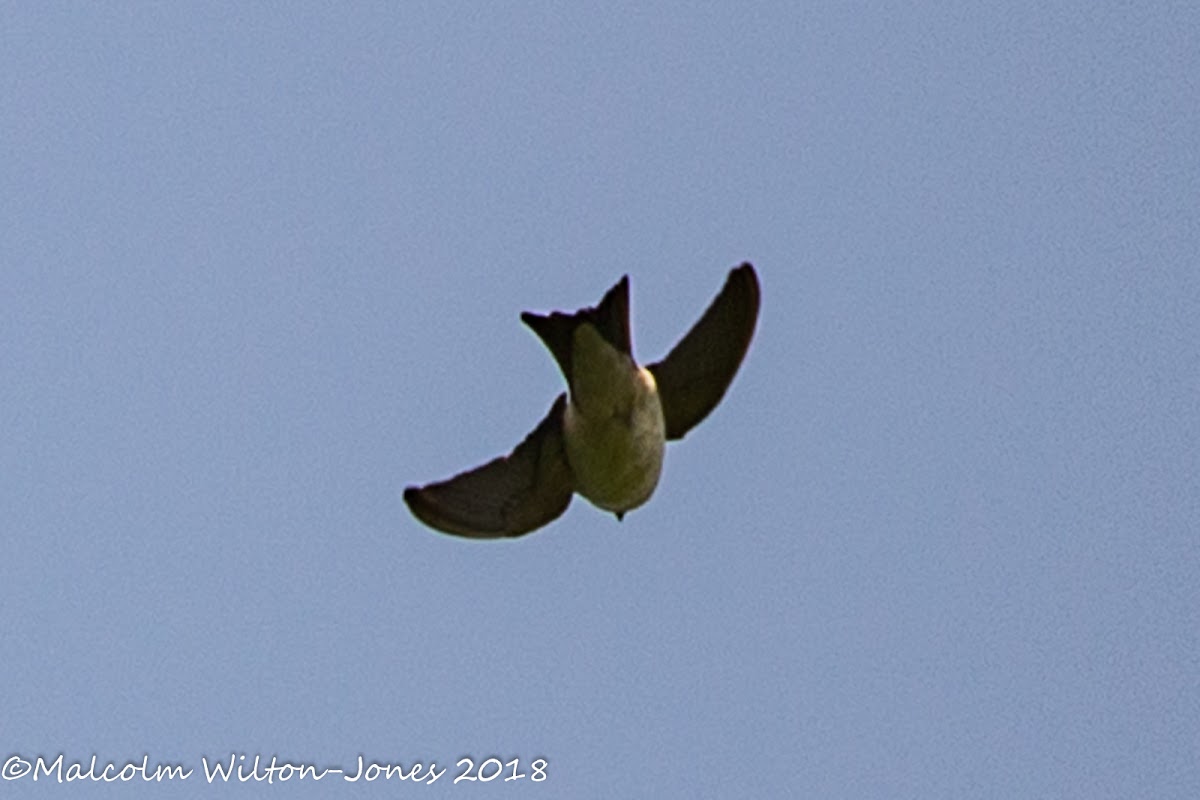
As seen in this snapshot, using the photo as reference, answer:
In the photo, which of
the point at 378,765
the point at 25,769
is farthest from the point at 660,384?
the point at 25,769

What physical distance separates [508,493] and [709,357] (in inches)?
Answer: 62.8

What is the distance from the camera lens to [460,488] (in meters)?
18.4

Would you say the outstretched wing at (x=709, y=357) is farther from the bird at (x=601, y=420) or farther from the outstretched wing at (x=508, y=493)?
the outstretched wing at (x=508, y=493)

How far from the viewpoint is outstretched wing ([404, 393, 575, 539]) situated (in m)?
18.3

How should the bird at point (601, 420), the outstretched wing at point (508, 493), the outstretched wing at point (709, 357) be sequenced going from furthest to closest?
the outstretched wing at point (508, 493), the outstretched wing at point (709, 357), the bird at point (601, 420)

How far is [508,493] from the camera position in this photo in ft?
60.5

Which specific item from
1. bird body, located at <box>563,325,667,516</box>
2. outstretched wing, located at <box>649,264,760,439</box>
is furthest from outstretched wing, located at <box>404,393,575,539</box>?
outstretched wing, located at <box>649,264,760,439</box>

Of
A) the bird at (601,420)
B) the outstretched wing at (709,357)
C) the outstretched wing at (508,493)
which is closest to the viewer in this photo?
the bird at (601,420)

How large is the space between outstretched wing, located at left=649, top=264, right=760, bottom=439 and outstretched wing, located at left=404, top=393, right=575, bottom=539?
0.79 metres

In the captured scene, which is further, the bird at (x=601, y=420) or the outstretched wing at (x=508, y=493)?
the outstretched wing at (x=508, y=493)

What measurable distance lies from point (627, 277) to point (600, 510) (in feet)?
6.66

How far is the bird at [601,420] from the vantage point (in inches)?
683

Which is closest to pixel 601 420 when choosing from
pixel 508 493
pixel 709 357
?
pixel 709 357

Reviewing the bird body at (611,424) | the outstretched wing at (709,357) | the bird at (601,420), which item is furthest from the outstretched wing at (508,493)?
the outstretched wing at (709,357)
